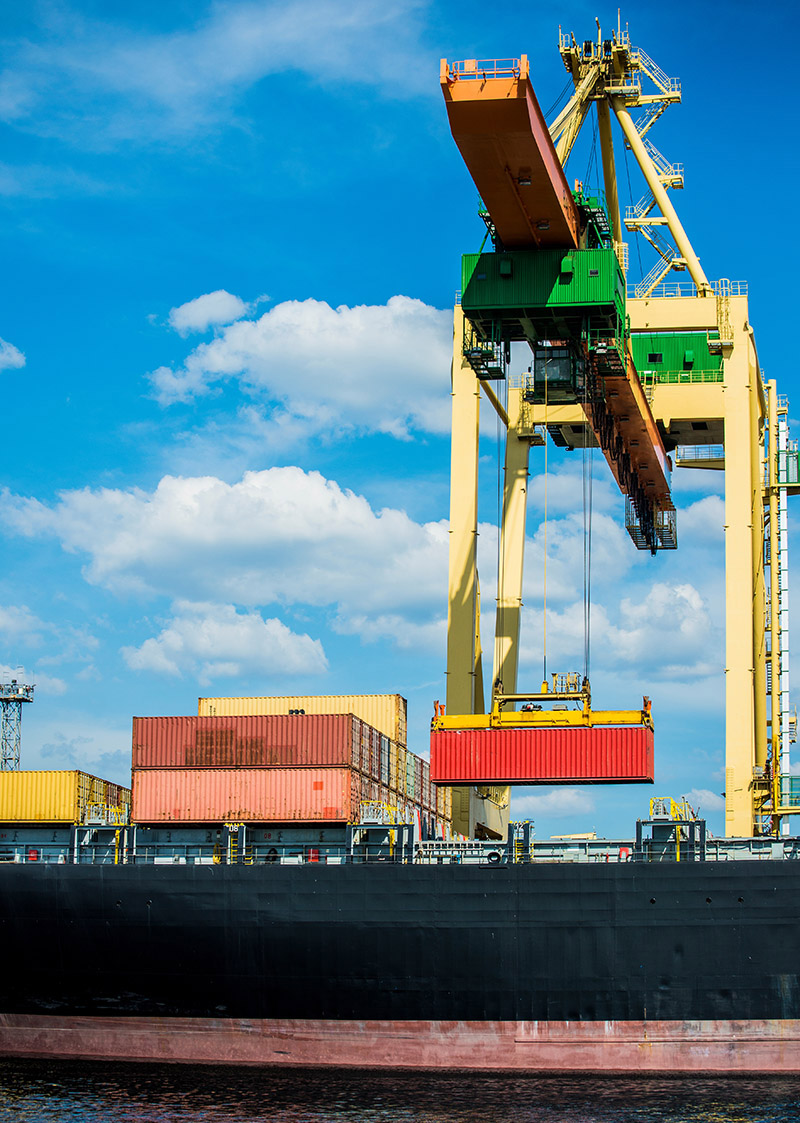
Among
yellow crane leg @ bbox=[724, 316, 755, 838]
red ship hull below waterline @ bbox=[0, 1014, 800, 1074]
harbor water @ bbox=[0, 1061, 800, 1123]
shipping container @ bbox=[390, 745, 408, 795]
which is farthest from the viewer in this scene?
shipping container @ bbox=[390, 745, 408, 795]

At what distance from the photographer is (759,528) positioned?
144 ft

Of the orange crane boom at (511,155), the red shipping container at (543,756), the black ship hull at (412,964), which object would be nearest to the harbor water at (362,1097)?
the black ship hull at (412,964)

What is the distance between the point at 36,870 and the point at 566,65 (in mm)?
32155

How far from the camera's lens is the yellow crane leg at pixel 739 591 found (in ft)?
125

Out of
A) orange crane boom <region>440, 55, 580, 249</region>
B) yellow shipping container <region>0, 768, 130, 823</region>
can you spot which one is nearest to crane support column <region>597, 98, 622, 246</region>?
orange crane boom <region>440, 55, 580, 249</region>

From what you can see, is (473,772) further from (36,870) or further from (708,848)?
(36,870)

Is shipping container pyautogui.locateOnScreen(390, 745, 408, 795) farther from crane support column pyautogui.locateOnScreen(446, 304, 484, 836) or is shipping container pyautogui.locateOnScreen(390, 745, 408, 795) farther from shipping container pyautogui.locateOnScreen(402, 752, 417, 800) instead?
crane support column pyautogui.locateOnScreen(446, 304, 484, 836)

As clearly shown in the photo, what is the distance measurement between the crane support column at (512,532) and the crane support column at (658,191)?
831 centimetres

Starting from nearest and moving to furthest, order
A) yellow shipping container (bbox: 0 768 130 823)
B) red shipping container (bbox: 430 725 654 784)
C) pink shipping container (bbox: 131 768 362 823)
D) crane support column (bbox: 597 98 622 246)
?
red shipping container (bbox: 430 725 654 784), pink shipping container (bbox: 131 768 362 823), yellow shipping container (bbox: 0 768 130 823), crane support column (bbox: 597 98 622 246)

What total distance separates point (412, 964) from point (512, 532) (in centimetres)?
1981

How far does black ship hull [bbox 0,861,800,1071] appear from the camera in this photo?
107 feet

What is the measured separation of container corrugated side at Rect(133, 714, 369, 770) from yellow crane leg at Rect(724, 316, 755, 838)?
11.5 m

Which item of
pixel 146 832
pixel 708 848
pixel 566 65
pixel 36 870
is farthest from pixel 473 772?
pixel 566 65

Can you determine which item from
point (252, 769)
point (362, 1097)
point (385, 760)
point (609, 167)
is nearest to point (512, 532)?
point (385, 760)
